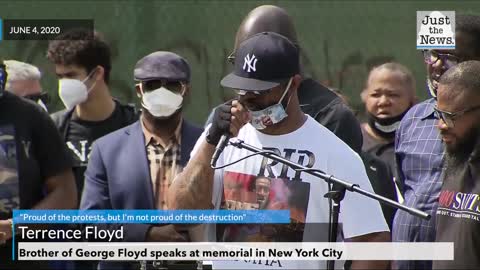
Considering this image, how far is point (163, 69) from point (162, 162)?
1.70 ft

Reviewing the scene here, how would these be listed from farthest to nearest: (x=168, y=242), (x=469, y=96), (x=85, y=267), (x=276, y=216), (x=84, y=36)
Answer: (x=84, y=36) → (x=85, y=267) → (x=168, y=242) → (x=469, y=96) → (x=276, y=216)

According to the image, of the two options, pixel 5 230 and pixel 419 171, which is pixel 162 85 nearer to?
pixel 5 230

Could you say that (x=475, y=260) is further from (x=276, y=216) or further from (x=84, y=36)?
(x=84, y=36)

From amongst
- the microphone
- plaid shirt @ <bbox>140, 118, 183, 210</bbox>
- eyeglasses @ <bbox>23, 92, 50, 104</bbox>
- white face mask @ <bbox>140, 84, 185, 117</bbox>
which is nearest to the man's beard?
the microphone

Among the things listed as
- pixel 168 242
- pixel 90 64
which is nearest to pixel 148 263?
pixel 168 242

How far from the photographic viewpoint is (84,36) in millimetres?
6605

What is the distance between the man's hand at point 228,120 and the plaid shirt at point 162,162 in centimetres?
152

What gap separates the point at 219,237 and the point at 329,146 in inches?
21.4

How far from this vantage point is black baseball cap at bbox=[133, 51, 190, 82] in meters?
5.86

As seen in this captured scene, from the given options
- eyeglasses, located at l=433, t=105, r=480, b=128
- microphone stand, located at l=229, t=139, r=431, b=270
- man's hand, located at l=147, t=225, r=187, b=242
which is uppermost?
eyeglasses, located at l=433, t=105, r=480, b=128

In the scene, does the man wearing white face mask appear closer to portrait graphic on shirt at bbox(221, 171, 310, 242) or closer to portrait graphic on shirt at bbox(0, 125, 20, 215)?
portrait graphic on shirt at bbox(0, 125, 20, 215)

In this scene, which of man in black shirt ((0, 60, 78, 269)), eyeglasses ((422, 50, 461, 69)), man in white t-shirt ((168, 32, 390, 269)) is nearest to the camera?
man in white t-shirt ((168, 32, 390, 269))

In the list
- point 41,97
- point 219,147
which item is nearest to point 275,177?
point 219,147

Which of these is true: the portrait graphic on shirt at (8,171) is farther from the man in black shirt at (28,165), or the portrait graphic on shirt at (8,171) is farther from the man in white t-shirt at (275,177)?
the man in white t-shirt at (275,177)
